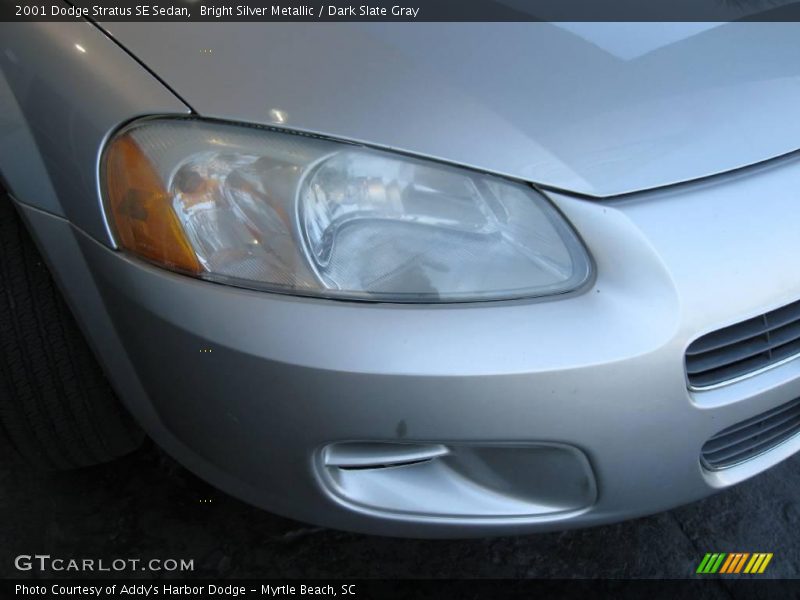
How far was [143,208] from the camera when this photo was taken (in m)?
1.16

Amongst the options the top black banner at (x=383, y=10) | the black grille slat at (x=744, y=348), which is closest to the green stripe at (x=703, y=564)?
the black grille slat at (x=744, y=348)

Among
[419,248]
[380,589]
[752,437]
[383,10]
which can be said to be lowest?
[380,589]

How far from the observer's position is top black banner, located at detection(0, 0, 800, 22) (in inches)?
47.8

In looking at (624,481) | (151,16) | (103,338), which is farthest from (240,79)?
(624,481)

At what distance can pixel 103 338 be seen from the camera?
1334mm

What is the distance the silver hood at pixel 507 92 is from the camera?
115 cm

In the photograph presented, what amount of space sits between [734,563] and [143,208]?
1415 millimetres

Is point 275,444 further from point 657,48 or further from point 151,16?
point 657,48

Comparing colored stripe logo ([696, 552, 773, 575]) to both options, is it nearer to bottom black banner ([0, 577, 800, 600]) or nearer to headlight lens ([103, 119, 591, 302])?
bottom black banner ([0, 577, 800, 600])

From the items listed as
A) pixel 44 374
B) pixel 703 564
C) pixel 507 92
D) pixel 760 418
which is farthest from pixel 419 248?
pixel 703 564

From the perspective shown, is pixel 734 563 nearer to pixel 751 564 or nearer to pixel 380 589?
pixel 751 564

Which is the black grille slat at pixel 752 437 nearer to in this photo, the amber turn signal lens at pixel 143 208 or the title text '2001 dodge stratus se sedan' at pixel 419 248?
the title text '2001 dodge stratus se sedan' at pixel 419 248

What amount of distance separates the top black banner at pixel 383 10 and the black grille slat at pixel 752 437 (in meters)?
0.72

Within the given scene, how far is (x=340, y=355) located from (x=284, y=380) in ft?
0.32
